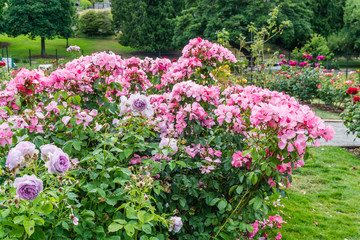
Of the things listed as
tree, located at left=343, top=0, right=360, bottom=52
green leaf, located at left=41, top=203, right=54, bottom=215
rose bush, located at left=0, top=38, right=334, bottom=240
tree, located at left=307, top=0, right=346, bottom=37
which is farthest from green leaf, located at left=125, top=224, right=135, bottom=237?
tree, located at left=307, top=0, right=346, bottom=37

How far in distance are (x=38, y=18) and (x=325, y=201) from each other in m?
30.9

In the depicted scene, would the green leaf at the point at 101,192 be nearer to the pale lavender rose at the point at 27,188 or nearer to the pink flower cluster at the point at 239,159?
the pale lavender rose at the point at 27,188

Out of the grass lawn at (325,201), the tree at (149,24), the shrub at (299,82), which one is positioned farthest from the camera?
the tree at (149,24)

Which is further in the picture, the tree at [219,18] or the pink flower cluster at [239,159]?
the tree at [219,18]

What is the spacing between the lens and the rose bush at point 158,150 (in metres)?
1.95

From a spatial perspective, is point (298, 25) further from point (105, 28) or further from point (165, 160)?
point (165, 160)

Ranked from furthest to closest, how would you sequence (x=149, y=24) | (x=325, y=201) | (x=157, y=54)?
(x=157, y=54)
(x=149, y=24)
(x=325, y=201)

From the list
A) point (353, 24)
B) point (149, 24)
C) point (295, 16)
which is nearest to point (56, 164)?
point (295, 16)

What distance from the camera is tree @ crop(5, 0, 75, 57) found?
2992 cm

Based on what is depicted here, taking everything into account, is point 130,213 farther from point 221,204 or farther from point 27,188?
point 221,204

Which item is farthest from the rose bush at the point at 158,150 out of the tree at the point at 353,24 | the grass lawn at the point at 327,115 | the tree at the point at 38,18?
the tree at the point at 353,24

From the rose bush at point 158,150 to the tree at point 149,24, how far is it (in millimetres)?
26976

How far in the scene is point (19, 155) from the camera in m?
1.56

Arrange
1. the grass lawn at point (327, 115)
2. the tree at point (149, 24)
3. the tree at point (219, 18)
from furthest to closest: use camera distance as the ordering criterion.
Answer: the tree at point (149, 24), the tree at point (219, 18), the grass lawn at point (327, 115)
